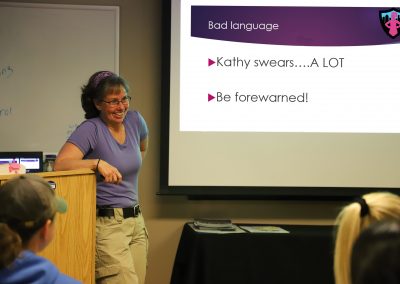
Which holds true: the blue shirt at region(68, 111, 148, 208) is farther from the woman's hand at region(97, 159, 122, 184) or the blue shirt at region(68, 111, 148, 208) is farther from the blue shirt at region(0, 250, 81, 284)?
the blue shirt at region(0, 250, 81, 284)

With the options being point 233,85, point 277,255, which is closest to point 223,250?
point 277,255

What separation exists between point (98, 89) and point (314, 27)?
1752 mm

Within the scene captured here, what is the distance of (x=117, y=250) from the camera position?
7.17 feet

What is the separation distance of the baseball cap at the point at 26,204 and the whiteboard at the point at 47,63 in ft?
7.10

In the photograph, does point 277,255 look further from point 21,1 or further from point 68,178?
point 21,1

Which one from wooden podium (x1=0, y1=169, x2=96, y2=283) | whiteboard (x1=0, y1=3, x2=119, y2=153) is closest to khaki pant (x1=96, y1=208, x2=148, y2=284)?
wooden podium (x1=0, y1=169, x2=96, y2=283)

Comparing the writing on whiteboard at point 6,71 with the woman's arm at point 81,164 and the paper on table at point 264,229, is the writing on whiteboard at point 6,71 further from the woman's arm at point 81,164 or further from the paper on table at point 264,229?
the paper on table at point 264,229

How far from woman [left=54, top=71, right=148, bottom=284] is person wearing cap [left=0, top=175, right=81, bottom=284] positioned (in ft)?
2.12

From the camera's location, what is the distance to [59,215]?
1816 millimetres

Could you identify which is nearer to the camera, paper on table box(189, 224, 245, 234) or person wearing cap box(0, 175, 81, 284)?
person wearing cap box(0, 175, 81, 284)

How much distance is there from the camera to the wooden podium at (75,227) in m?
1.82

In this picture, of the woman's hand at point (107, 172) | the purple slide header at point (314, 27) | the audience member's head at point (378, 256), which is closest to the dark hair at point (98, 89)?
the woman's hand at point (107, 172)

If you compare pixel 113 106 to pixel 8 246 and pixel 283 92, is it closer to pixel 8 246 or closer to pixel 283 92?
pixel 8 246

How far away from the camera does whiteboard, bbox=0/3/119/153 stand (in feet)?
11.4
